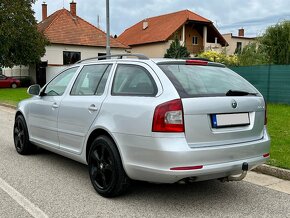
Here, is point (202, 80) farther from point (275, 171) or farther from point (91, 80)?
point (275, 171)

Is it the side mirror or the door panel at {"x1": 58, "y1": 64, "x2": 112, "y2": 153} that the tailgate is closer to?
the door panel at {"x1": 58, "y1": 64, "x2": 112, "y2": 153}

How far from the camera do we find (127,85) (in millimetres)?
4832

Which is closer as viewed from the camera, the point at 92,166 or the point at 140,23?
the point at 92,166

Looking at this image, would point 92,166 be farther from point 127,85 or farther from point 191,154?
point 191,154

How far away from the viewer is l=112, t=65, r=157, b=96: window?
4.52 meters

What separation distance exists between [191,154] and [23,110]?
3.98 m

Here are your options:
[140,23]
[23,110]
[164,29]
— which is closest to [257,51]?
[23,110]

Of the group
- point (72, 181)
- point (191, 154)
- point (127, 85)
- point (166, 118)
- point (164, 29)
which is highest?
point (164, 29)

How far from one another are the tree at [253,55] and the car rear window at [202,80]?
1632 centimetres

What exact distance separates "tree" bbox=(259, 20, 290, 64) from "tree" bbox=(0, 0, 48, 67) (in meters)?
19.7

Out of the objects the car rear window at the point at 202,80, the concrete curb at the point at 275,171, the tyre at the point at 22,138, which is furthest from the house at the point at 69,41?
the car rear window at the point at 202,80

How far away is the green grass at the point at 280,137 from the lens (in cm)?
611

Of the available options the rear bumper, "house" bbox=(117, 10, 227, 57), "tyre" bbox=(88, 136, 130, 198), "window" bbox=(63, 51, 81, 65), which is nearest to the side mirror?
"tyre" bbox=(88, 136, 130, 198)

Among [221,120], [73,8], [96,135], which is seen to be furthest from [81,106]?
[73,8]
